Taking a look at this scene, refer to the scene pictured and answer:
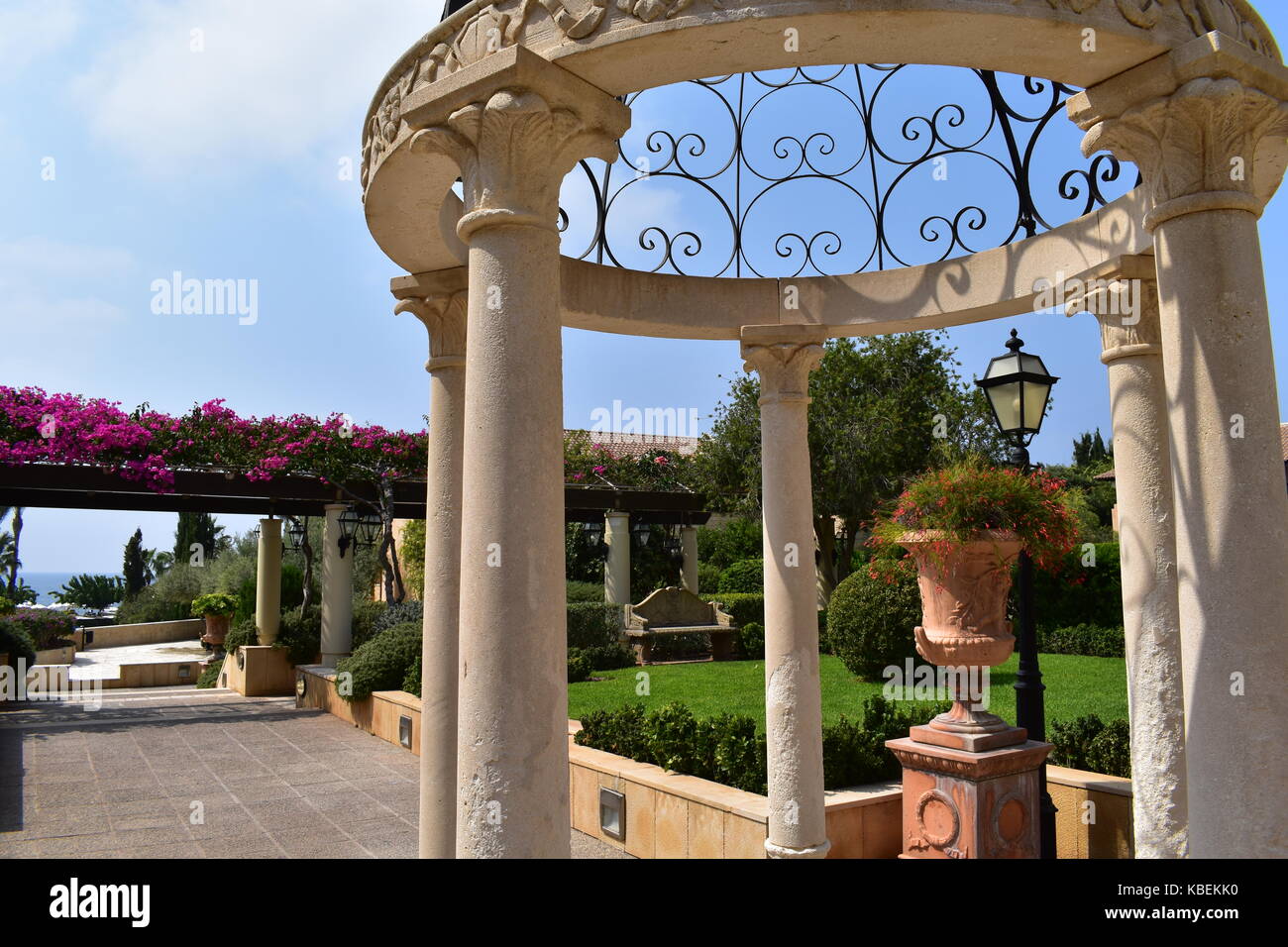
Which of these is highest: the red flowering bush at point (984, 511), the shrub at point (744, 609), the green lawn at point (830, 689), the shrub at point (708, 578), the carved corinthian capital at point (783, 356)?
the carved corinthian capital at point (783, 356)

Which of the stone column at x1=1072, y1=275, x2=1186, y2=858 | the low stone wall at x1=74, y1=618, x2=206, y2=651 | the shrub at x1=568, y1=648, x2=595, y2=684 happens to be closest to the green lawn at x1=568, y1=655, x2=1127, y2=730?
the shrub at x1=568, y1=648, x2=595, y2=684

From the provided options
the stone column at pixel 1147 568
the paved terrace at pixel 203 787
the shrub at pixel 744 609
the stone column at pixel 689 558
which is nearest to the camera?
the stone column at pixel 1147 568

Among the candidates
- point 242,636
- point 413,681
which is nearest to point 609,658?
point 413,681

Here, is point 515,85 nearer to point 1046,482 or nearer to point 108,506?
point 1046,482

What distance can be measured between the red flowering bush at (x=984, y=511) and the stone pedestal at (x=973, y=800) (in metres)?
1.51

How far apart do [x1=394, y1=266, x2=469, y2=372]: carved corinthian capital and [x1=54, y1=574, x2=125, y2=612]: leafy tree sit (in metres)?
62.6

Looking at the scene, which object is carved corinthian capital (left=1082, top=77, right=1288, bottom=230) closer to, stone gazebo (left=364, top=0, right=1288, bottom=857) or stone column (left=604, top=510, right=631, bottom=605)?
stone gazebo (left=364, top=0, right=1288, bottom=857)

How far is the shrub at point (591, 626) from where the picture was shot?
21078 millimetres

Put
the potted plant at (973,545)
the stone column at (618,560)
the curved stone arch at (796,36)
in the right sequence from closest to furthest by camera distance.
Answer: the curved stone arch at (796,36)
the potted plant at (973,545)
the stone column at (618,560)

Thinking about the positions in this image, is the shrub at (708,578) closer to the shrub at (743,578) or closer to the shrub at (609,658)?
the shrub at (743,578)

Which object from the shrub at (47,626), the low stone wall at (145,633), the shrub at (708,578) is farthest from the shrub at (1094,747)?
the low stone wall at (145,633)

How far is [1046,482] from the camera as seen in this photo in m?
7.17

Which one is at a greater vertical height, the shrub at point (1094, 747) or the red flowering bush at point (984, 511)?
the red flowering bush at point (984, 511)
